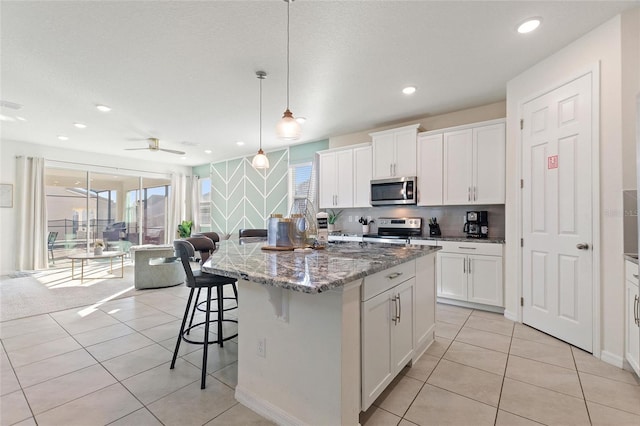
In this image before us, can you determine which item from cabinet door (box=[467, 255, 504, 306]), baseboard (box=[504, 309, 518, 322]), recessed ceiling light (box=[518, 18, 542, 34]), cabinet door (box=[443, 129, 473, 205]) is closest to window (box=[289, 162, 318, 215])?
cabinet door (box=[443, 129, 473, 205])

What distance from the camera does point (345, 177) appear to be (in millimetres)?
5121

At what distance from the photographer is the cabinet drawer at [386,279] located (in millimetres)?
1560

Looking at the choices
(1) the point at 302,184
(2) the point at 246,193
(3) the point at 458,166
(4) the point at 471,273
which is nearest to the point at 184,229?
(2) the point at 246,193

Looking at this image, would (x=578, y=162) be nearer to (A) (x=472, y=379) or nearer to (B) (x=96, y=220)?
(A) (x=472, y=379)

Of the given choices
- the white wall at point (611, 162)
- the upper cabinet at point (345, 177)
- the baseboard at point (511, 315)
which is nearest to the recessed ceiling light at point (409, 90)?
the upper cabinet at point (345, 177)

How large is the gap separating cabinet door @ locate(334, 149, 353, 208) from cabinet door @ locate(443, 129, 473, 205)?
5.15 feet

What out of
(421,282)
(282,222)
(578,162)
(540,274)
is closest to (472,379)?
(421,282)

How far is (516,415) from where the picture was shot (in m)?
1.68

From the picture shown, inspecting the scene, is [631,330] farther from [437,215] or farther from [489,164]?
[437,215]

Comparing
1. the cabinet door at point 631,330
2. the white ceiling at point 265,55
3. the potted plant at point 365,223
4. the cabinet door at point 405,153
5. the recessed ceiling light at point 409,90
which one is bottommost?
the cabinet door at point 631,330

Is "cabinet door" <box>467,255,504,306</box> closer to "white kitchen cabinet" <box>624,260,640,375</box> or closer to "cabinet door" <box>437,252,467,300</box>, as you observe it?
"cabinet door" <box>437,252,467,300</box>

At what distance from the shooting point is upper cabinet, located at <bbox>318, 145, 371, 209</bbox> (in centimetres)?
489

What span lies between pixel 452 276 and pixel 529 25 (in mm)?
2739

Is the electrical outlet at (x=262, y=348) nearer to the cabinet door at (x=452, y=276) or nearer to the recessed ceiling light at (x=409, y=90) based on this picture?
the cabinet door at (x=452, y=276)
